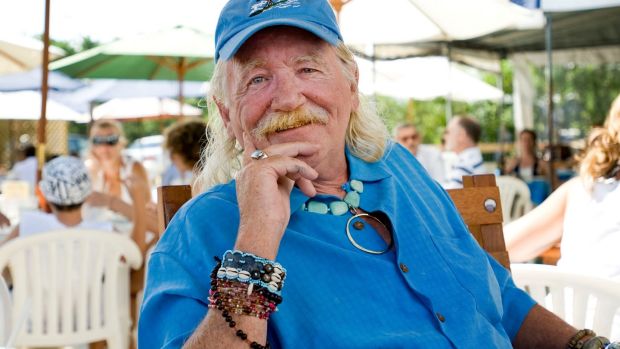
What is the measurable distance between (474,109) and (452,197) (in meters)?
22.5

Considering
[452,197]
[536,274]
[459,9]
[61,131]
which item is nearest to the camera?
[452,197]

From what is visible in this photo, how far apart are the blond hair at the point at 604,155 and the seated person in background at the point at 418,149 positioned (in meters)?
4.42

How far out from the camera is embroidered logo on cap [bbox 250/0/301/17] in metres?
1.54

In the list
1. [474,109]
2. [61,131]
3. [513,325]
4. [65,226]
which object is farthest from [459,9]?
[474,109]

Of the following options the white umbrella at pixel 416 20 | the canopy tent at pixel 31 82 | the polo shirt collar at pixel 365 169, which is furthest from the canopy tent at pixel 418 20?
the polo shirt collar at pixel 365 169

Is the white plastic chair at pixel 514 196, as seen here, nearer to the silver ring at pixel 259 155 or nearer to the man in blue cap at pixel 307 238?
the man in blue cap at pixel 307 238

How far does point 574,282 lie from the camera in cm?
213

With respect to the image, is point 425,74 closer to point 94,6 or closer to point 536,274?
point 94,6

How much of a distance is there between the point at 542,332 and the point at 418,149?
228 inches

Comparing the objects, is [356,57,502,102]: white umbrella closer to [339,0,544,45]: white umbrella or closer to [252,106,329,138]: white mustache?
[339,0,544,45]: white umbrella

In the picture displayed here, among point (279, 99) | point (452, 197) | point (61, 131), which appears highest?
point (61, 131)

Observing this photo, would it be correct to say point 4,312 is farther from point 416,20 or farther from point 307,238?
point 416,20

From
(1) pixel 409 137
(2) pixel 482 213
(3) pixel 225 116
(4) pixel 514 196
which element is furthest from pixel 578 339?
(1) pixel 409 137

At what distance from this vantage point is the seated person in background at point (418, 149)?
7.21 metres
